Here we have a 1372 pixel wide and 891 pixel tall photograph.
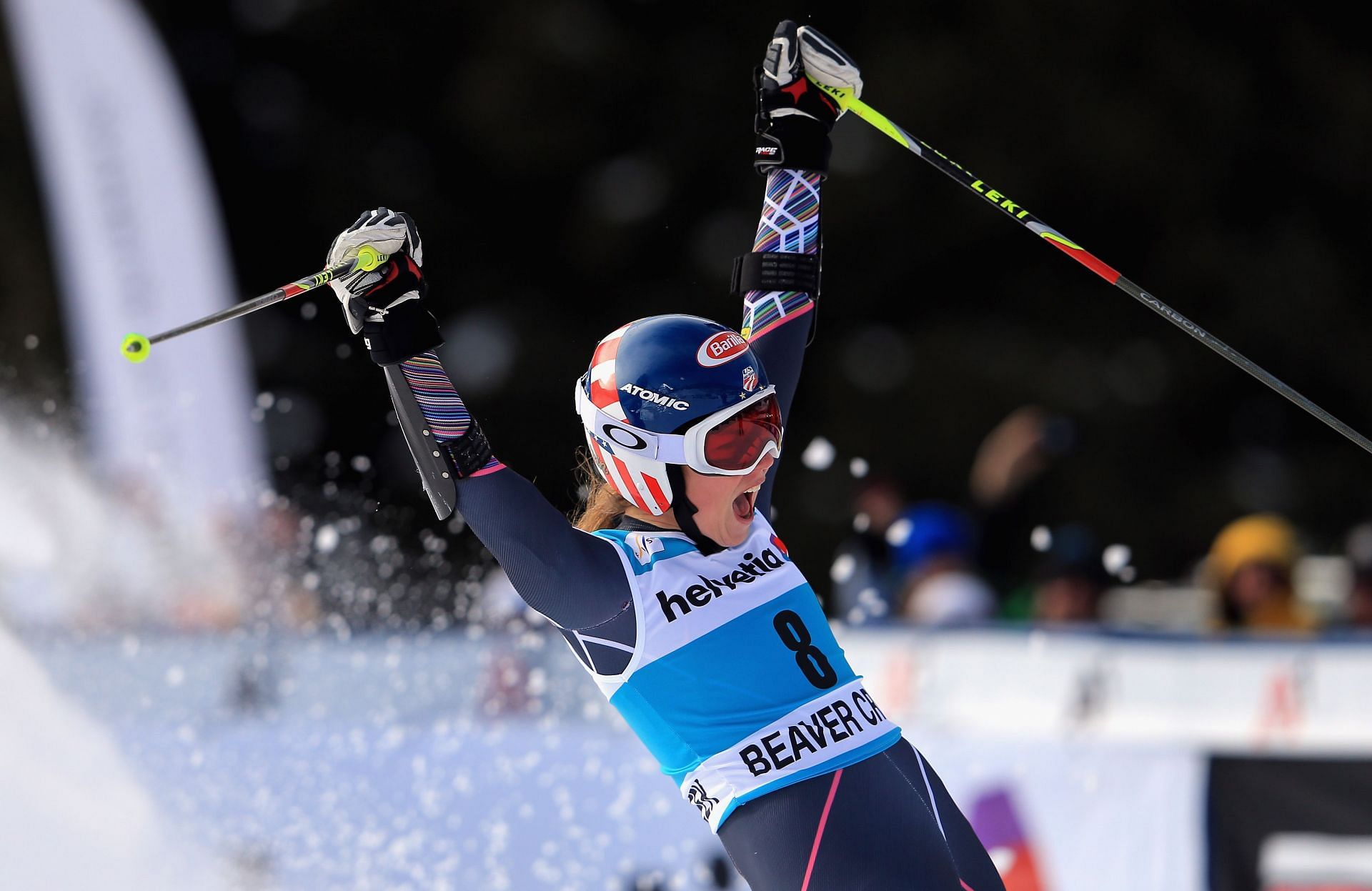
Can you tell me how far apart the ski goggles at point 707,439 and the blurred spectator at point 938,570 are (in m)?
3.87

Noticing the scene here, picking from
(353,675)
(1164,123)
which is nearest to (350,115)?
(1164,123)

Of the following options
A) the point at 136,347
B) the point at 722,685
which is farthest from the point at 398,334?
the point at 722,685

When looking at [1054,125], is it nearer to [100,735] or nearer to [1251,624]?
[1251,624]

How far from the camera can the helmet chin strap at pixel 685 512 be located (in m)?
3.21

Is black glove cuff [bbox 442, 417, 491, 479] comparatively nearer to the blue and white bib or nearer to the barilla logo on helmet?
the blue and white bib

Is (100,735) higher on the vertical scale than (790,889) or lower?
lower

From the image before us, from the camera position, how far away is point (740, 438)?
10.6 ft

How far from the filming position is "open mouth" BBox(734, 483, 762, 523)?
10.8 ft

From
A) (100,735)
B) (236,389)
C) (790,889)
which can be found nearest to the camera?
(790,889)

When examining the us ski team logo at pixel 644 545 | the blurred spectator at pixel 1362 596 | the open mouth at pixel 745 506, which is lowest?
the blurred spectator at pixel 1362 596

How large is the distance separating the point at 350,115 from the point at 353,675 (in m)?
8.36

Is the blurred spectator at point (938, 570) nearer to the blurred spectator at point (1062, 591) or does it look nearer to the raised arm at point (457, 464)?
the blurred spectator at point (1062, 591)

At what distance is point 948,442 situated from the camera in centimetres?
1420

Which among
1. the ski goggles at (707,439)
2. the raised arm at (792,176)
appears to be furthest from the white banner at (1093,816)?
the ski goggles at (707,439)
